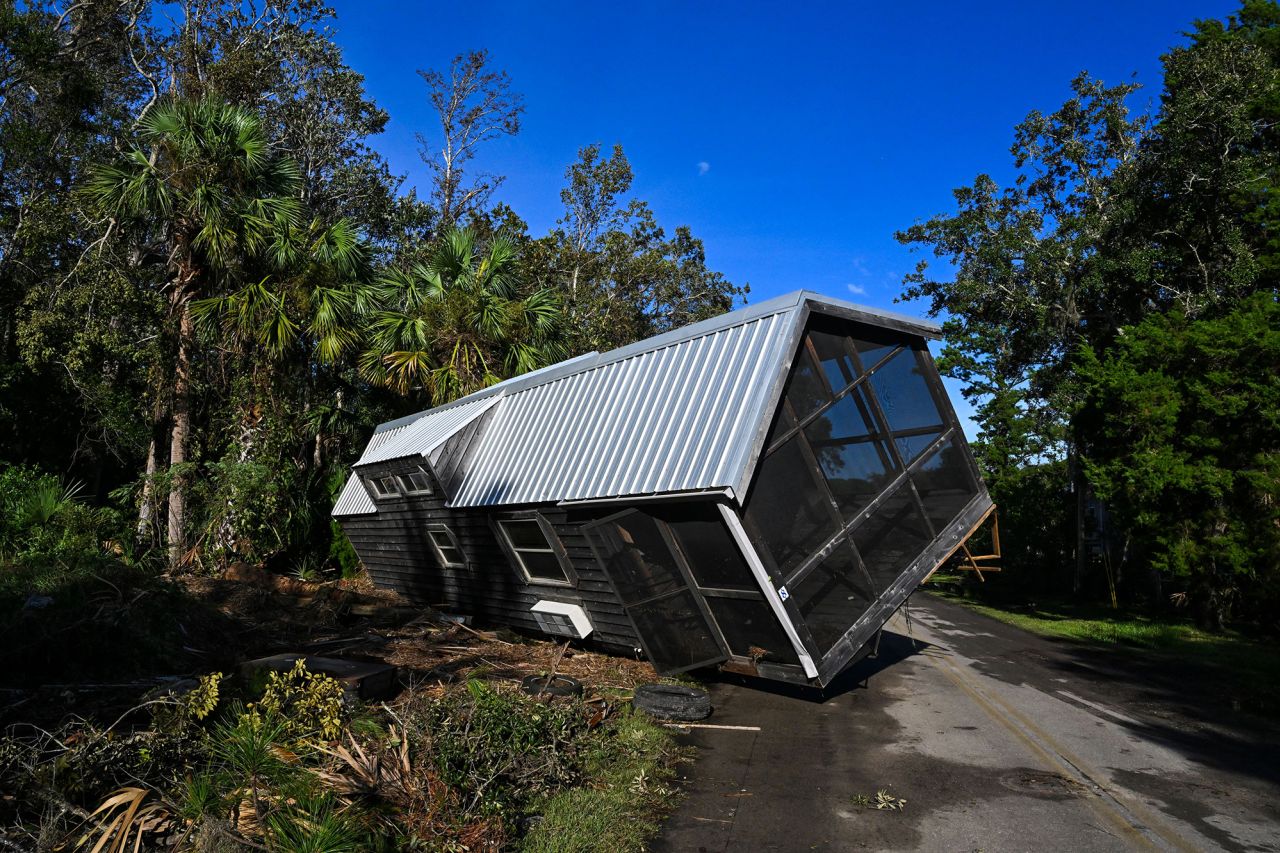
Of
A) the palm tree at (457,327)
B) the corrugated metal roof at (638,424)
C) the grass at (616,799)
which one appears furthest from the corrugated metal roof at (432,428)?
the grass at (616,799)

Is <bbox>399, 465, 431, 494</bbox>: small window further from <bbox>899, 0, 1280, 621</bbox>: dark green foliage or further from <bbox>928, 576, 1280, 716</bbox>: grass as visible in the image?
<bbox>899, 0, 1280, 621</bbox>: dark green foliage

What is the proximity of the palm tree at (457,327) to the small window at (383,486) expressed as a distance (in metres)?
4.89

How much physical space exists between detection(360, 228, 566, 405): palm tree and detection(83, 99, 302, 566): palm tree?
3.80m

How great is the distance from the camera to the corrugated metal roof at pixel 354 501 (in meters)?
17.3

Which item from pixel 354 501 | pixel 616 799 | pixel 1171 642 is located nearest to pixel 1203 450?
pixel 1171 642

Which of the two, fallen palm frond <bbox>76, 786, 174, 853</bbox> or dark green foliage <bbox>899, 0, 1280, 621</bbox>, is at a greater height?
dark green foliage <bbox>899, 0, 1280, 621</bbox>

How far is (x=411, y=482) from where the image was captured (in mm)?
14250

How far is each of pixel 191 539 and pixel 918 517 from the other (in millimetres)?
16410

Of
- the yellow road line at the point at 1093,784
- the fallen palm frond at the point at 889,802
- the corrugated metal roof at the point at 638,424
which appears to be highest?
the corrugated metal roof at the point at 638,424

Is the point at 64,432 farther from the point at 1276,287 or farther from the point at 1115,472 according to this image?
the point at 1276,287

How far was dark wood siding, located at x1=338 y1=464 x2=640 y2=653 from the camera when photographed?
1070 cm

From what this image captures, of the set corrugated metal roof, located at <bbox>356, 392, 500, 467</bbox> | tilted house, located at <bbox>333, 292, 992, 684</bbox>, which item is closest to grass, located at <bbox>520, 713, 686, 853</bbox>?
tilted house, located at <bbox>333, 292, 992, 684</bbox>

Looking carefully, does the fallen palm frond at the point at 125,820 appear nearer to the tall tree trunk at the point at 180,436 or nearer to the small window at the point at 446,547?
the small window at the point at 446,547

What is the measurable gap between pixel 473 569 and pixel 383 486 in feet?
10.3
